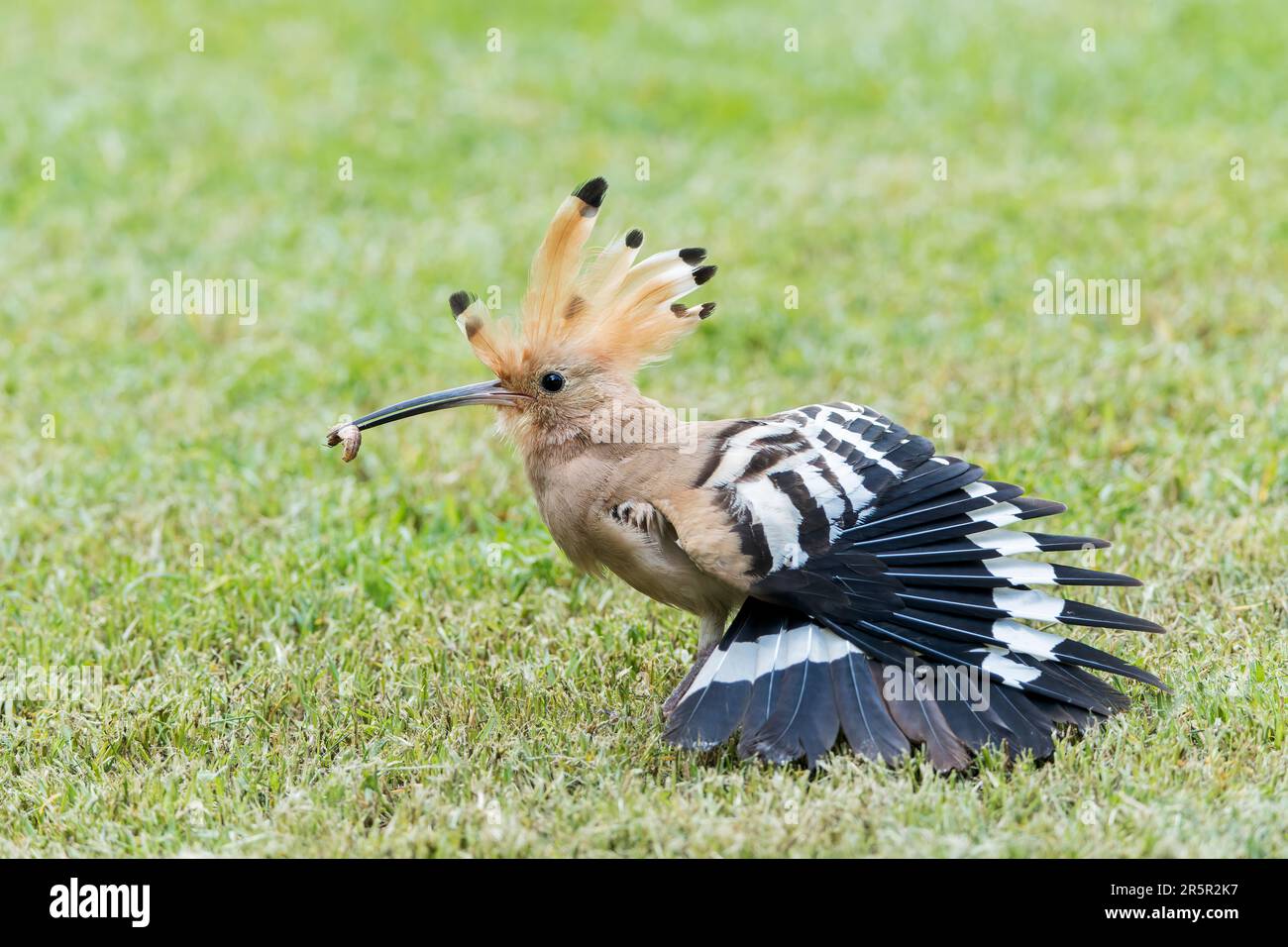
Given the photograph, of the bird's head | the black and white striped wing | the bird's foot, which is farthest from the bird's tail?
the bird's head

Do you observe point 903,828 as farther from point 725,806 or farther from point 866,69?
point 866,69

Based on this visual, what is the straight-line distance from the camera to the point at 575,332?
3.76 metres

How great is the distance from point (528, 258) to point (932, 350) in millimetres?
2141

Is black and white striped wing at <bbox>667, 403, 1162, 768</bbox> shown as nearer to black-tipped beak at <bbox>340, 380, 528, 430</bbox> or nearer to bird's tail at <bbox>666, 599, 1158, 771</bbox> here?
bird's tail at <bbox>666, 599, 1158, 771</bbox>

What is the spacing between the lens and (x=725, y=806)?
3230 mm

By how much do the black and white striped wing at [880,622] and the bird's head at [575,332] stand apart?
37 centimetres

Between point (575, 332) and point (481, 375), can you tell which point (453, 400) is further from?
point (481, 375)

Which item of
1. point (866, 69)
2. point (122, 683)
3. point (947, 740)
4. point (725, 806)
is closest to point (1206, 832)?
point (947, 740)

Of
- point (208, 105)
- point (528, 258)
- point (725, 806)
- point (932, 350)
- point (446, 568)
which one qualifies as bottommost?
point (725, 806)

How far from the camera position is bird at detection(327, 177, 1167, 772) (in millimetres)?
3377

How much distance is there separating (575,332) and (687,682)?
93cm

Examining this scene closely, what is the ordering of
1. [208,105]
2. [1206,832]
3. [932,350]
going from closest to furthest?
[1206,832] < [932,350] < [208,105]

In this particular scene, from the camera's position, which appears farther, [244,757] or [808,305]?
[808,305]

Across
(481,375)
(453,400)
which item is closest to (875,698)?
(453,400)
